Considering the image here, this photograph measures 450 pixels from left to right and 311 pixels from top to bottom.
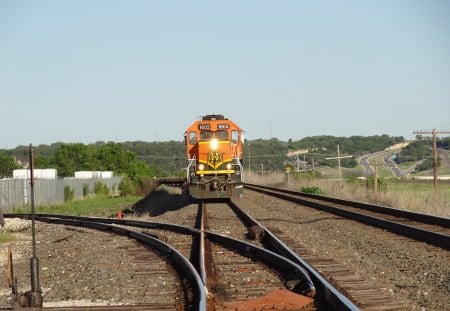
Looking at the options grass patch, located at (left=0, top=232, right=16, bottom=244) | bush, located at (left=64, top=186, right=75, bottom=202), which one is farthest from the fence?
grass patch, located at (left=0, top=232, right=16, bottom=244)

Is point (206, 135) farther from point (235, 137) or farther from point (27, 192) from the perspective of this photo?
point (27, 192)

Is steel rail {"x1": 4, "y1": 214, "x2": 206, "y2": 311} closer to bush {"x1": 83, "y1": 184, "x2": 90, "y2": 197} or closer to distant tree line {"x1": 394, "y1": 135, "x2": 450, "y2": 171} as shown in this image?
bush {"x1": 83, "y1": 184, "x2": 90, "y2": 197}

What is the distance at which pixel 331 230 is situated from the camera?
16047 millimetres


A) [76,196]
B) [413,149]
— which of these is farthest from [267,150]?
[76,196]

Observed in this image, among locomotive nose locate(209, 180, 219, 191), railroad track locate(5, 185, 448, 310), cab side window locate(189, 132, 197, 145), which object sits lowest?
railroad track locate(5, 185, 448, 310)

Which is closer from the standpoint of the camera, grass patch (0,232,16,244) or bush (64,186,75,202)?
grass patch (0,232,16,244)

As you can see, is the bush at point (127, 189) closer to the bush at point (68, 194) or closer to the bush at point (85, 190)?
the bush at point (85, 190)

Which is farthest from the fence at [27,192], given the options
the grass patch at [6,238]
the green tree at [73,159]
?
the green tree at [73,159]

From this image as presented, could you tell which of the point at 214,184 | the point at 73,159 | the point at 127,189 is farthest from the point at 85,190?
the point at 73,159

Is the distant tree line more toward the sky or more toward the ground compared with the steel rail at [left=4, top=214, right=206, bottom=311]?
more toward the sky

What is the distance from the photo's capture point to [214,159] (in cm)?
2577

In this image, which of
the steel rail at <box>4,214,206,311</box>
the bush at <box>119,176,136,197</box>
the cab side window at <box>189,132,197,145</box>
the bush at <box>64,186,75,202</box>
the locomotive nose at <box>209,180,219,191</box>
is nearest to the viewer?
the steel rail at <box>4,214,206,311</box>

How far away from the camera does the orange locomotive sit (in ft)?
83.8

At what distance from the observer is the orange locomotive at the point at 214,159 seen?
25547 mm
